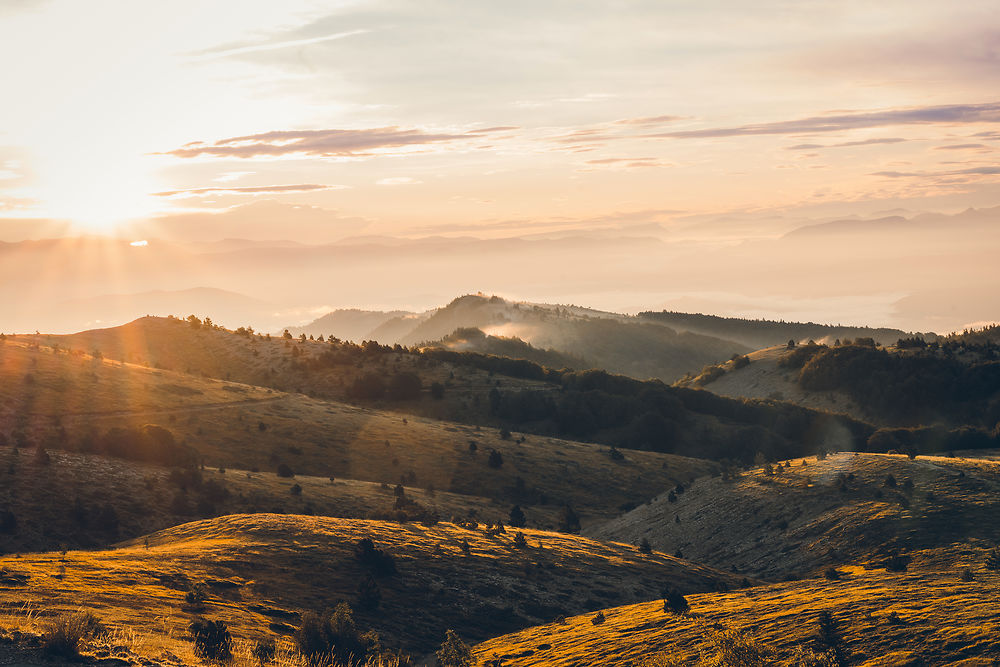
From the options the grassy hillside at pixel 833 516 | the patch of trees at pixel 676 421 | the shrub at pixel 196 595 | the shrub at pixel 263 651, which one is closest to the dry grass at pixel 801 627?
the grassy hillside at pixel 833 516

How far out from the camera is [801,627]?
25.7 m

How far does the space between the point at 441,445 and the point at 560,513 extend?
15.8 m

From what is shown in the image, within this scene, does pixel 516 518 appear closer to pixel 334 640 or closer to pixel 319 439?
pixel 319 439

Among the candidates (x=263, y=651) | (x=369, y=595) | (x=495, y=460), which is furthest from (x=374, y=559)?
(x=495, y=460)

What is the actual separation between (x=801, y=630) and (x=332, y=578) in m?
18.7

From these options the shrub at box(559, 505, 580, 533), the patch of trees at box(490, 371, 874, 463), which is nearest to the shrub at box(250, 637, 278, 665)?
the shrub at box(559, 505, 580, 533)

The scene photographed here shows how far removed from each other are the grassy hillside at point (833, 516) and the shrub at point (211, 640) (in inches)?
1041

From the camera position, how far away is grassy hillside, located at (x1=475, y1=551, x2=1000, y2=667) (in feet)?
74.5

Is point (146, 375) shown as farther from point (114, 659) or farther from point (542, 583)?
point (114, 659)

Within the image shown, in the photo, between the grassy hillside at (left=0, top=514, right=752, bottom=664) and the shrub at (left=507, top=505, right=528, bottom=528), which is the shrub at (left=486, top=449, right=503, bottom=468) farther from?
the grassy hillside at (left=0, top=514, right=752, bottom=664)

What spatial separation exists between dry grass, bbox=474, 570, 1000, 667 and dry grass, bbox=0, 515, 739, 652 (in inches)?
115

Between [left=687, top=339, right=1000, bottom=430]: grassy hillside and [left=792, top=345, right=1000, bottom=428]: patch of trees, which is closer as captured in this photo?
[left=792, top=345, right=1000, bottom=428]: patch of trees

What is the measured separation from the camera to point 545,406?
325 ft

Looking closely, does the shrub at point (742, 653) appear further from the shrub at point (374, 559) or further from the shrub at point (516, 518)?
the shrub at point (516, 518)
